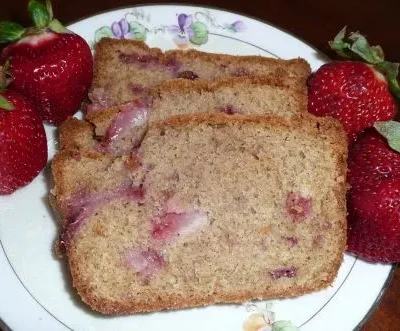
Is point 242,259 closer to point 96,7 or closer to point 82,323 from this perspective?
point 82,323

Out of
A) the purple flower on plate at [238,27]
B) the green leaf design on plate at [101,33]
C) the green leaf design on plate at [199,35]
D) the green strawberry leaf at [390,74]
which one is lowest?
the green leaf design on plate at [101,33]

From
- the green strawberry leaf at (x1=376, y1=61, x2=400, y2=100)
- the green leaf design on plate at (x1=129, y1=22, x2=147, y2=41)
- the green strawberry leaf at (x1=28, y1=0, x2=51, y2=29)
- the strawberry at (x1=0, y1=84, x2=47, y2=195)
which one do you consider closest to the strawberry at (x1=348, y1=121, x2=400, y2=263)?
the green strawberry leaf at (x1=376, y1=61, x2=400, y2=100)


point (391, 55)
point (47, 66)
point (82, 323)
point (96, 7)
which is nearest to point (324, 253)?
point (82, 323)

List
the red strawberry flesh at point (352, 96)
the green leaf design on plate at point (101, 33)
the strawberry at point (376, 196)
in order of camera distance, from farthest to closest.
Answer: the green leaf design on plate at point (101, 33), the red strawberry flesh at point (352, 96), the strawberry at point (376, 196)

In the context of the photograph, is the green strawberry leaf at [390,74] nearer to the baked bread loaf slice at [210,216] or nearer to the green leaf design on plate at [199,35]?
the baked bread loaf slice at [210,216]

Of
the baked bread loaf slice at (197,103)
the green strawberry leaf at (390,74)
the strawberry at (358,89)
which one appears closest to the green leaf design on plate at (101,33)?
the baked bread loaf slice at (197,103)

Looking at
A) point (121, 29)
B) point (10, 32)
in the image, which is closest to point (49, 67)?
point (10, 32)
